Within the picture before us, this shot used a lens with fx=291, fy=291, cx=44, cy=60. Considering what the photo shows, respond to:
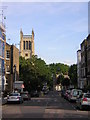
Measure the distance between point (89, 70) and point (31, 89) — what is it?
16154mm

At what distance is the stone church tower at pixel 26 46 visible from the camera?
13725cm

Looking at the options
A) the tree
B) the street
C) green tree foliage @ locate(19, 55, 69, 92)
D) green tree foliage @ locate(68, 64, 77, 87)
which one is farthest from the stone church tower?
the street

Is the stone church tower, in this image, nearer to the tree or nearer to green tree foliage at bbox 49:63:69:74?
green tree foliage at bbox 49:63:69:74

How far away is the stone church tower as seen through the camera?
13725 centimetres

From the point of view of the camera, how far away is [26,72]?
88562 millimetres

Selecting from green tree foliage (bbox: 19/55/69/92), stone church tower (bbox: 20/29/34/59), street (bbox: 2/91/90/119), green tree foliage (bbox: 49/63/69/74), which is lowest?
street (bbox: 2/91/90/119)

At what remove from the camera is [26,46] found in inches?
5512

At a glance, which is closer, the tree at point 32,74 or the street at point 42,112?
the street at point 42,112

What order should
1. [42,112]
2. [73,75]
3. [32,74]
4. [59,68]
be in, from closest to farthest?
[42,112] → [32,74] → [73,75] → [59,68]

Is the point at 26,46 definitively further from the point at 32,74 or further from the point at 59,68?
the point at 32,74

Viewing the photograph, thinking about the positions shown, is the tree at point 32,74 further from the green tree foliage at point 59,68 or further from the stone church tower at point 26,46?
the green tree foliage at point 59,68

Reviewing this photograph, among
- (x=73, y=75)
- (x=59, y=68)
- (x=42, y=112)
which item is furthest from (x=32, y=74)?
(x=59, y=68)

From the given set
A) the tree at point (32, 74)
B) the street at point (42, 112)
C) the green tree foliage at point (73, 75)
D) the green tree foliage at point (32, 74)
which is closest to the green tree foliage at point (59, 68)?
the green tree foliage at point (73, 75)

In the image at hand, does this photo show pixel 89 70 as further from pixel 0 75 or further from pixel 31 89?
pixel 0 75
